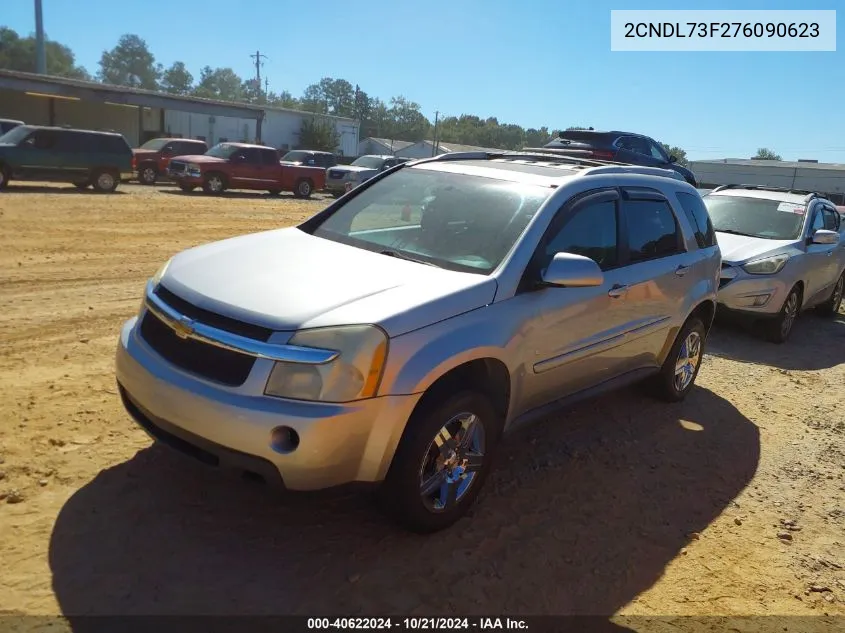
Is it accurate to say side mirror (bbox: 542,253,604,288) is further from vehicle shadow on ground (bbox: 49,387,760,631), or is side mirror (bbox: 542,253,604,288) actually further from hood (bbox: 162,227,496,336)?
vehicle shadow on ground (bbox: 49,387,760,631)

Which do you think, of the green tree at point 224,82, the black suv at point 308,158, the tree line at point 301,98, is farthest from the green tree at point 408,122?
the black suv at point 308,158

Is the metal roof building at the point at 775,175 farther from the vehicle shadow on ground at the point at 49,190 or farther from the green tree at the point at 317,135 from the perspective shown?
the vehicle shadow on ground at the point at 49,190

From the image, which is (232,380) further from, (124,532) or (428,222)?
(428,222)

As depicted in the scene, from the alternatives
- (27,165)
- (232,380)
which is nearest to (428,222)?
(232,380)

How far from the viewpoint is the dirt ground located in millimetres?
2943

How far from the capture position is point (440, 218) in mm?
Answer: 4215

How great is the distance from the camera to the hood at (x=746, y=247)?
8.12 metres

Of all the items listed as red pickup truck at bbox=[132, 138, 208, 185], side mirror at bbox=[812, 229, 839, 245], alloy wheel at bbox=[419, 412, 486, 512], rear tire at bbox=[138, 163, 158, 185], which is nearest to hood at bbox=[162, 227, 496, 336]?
alloy wheel at bbox=[419, 412, 486, 512]

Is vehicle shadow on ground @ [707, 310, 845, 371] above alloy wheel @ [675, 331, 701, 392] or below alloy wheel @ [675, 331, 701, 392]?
below

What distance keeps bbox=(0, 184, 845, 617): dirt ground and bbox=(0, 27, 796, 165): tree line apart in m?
88.9

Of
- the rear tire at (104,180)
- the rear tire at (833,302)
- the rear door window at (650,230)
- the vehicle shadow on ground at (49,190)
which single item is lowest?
the rear tire at (833,302)

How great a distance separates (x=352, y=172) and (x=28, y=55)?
82416 millimetres

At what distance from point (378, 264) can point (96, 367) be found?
9.03 feet

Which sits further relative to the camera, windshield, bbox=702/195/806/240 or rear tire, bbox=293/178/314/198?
rear tire, bbox=293/178/314/198
